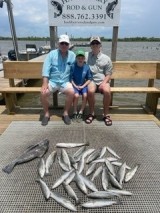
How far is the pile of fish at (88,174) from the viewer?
2758 millimetres

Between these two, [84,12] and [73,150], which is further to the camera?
[84,12]

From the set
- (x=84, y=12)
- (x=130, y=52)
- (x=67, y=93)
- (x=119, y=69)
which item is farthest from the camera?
(x=130, y=52)

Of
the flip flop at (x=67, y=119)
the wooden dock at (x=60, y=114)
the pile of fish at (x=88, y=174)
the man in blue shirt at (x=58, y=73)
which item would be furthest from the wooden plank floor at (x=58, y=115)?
the pile of fish at (x=88, y=174)

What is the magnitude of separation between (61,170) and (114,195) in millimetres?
785

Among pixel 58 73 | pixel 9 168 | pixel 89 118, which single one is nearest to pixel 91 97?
pixel 89 118

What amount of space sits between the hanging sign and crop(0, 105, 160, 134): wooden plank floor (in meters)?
1.77

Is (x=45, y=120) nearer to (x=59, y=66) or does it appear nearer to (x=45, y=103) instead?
(x=45, y=103)

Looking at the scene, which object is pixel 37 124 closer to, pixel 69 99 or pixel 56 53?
pixel 69 99

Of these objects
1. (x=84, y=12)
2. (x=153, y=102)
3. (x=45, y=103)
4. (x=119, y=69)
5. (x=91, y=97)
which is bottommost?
(x=153, y=102)

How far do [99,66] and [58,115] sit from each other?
1.26 m

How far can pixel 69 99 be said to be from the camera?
463 centimetres

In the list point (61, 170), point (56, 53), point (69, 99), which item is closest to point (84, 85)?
point (69, 99)

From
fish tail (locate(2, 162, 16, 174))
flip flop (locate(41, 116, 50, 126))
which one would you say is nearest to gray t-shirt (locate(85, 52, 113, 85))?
flip flop (locate(41, 116, 50, 126))

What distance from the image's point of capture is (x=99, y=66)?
15.7ft
